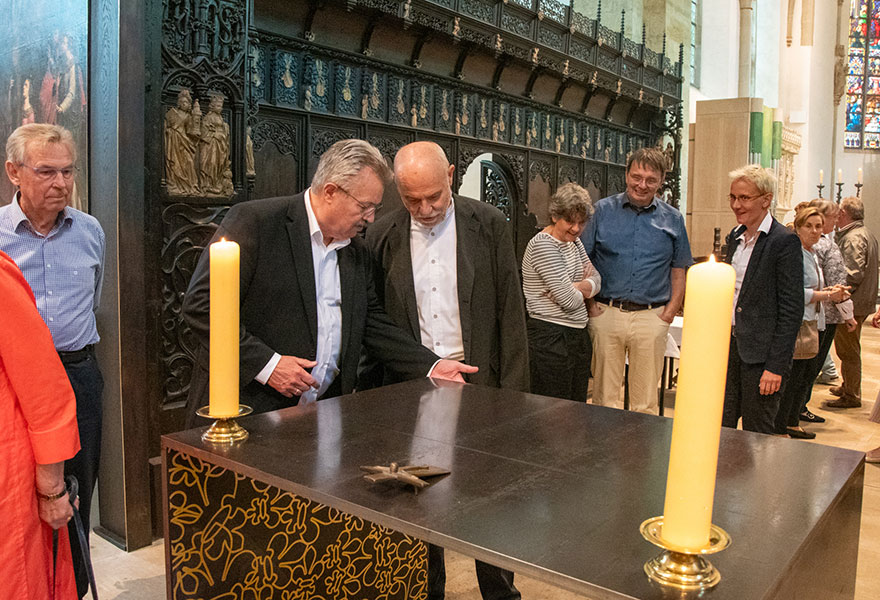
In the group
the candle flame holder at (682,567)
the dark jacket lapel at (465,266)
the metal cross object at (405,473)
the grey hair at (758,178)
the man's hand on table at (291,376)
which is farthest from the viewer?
the grey hair at (758,178)

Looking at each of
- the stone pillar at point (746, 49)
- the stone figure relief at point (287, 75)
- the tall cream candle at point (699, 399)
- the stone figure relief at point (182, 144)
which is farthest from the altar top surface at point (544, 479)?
the stone pillar at point (746, 49)

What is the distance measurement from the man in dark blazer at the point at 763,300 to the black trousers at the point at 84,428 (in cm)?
278

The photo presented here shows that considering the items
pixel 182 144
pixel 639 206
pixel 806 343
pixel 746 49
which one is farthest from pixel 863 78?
pixel 182 144

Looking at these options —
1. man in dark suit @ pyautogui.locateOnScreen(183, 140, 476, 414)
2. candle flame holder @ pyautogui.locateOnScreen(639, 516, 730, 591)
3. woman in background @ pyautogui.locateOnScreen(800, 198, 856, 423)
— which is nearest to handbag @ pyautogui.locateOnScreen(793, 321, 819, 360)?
woman in background @ pyautogui.locateOnScreen(800, 198, 856, 423)

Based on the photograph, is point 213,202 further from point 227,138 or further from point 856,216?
point 856,216

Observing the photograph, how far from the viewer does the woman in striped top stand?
3.90m

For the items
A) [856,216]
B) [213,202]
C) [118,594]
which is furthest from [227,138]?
[856,216]

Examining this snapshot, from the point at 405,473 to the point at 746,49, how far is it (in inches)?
586

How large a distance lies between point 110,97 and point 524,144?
467 cm

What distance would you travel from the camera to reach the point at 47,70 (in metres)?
3.61

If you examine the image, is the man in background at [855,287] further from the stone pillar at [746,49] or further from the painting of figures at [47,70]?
the stone pillar at [746,49]

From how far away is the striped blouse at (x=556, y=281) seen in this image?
3.85m

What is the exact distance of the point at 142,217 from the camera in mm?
3268

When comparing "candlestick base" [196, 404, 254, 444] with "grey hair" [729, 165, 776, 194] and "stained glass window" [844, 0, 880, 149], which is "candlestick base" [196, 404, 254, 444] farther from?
"stained glass window" [844, 0, 880, 149]
